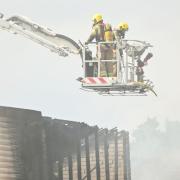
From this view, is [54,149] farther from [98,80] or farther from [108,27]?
[108,27]

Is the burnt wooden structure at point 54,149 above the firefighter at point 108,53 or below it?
below

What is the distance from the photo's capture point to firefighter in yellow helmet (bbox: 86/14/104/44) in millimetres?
13367

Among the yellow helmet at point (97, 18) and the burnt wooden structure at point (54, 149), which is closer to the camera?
the burnt wooden structure at point (54, 149)

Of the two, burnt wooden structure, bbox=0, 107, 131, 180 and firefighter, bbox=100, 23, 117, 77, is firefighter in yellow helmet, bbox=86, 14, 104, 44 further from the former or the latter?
burnt wooden structure, bbox=0, 107, 131, 180

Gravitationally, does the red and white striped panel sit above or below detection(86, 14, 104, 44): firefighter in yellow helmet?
below

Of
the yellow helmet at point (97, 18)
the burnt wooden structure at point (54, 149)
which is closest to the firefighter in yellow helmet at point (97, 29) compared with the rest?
the yellow helmet at point (97, 18)

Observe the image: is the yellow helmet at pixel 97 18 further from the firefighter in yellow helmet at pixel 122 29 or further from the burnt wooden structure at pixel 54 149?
the burnt wooden structure at pixel 54 149

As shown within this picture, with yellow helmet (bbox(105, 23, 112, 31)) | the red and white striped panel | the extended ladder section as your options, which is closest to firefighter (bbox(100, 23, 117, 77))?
yellow helmet (bbox(105, 23, 112, 31))

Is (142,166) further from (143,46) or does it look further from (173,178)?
(143,46)

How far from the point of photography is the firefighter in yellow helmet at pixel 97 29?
13.4 metres

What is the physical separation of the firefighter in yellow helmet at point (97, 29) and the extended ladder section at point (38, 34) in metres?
0.74

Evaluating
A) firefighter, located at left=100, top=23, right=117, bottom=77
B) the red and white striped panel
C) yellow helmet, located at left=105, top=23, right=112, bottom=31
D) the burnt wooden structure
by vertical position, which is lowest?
the burnt wooden structure

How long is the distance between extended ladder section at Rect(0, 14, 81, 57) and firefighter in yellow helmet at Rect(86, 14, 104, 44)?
0.74 m

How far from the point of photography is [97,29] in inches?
527
